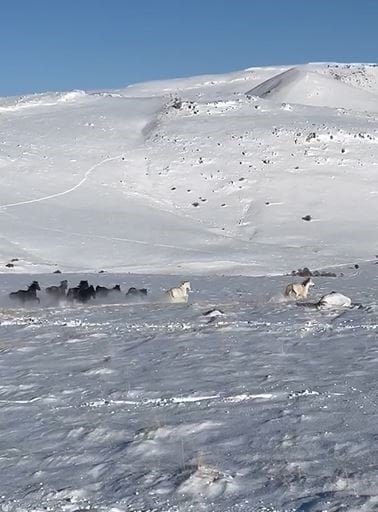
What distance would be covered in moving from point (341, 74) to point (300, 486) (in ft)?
258

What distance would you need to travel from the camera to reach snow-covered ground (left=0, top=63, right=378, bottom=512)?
18.4 feet

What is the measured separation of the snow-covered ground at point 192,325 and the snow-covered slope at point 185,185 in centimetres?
12

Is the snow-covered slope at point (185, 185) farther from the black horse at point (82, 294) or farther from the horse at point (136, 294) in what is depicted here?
the black horse at point (82, 294)

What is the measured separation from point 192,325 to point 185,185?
23073mm

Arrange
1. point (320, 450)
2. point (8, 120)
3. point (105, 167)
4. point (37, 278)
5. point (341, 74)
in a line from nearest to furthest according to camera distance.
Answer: point (320, 450) → point (37, 278) → point (105, 167) → point (8, 120) → point (341, 74)

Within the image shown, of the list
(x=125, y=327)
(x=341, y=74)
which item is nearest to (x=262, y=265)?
(x=125, y=327)

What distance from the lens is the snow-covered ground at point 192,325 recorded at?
5.62 m

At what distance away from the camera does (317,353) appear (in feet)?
31.0

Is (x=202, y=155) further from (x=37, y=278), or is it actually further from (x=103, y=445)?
(x=103, y=445)

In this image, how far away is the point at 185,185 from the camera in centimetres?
3462

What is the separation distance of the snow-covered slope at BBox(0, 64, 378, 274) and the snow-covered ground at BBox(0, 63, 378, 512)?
120 mm

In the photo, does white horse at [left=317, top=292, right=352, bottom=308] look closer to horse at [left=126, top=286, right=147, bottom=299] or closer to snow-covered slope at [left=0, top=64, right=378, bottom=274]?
horse at [left=126, top=286, right=147, bottom=299]

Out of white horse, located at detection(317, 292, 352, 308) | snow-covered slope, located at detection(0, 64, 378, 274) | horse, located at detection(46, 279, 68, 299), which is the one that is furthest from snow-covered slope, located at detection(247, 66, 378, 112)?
white horse, located at detection(317, 292, 352, 308)

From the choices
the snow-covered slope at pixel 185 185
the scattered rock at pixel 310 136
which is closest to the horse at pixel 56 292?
the snow-covered slope at pixel 185 185
